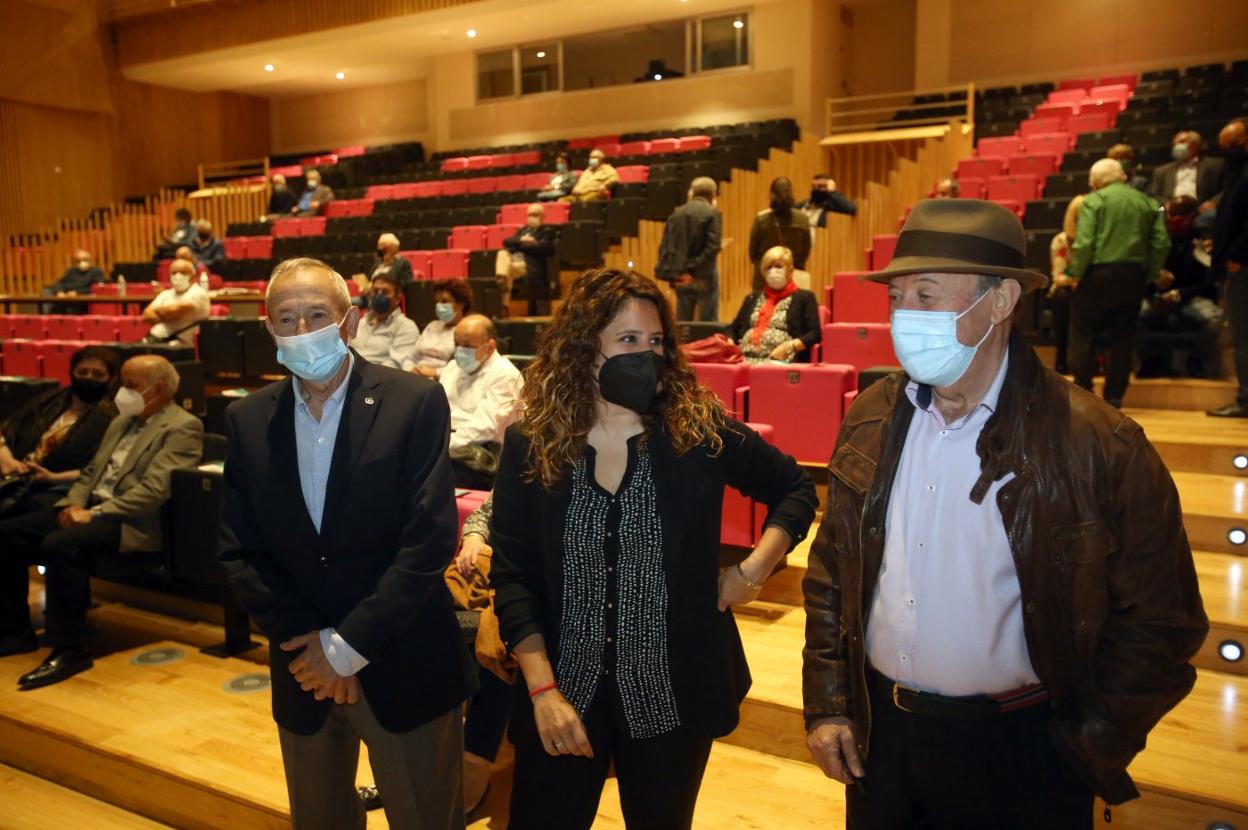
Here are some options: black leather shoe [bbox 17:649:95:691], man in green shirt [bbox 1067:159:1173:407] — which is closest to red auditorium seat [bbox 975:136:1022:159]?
man in green shirt [bbox 1067:159:1173:407]

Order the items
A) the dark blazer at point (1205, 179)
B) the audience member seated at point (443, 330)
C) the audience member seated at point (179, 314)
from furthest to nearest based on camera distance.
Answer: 1. the audience member seated at point (179, 314)
2. the dark blazer at point (1205, 179)
3. the audience member seated at point (443, 330)

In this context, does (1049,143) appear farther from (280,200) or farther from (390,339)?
(280,200)

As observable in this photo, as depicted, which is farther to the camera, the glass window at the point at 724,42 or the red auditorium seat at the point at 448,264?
the glass window at the point at 724,42


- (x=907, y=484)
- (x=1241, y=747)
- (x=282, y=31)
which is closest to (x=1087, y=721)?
(x=907, y=484)

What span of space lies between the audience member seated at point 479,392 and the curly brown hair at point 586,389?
2129 millimetres

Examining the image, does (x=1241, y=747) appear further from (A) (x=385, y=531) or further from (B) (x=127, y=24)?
(B) (x=127, y=24)

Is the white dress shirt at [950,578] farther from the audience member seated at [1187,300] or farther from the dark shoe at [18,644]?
the audience member seated at [1187,300]

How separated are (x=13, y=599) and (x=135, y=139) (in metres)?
14.7

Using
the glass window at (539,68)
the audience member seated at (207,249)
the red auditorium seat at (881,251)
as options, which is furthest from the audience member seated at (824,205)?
the glass window at (539,68)

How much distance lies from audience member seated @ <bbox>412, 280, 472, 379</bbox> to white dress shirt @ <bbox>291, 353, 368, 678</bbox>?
333cm

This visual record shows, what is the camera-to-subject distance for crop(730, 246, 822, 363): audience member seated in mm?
4867

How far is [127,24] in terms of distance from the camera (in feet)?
50.1

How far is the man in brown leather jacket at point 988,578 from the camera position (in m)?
1.24

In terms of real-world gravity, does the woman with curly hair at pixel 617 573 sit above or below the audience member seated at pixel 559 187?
below
